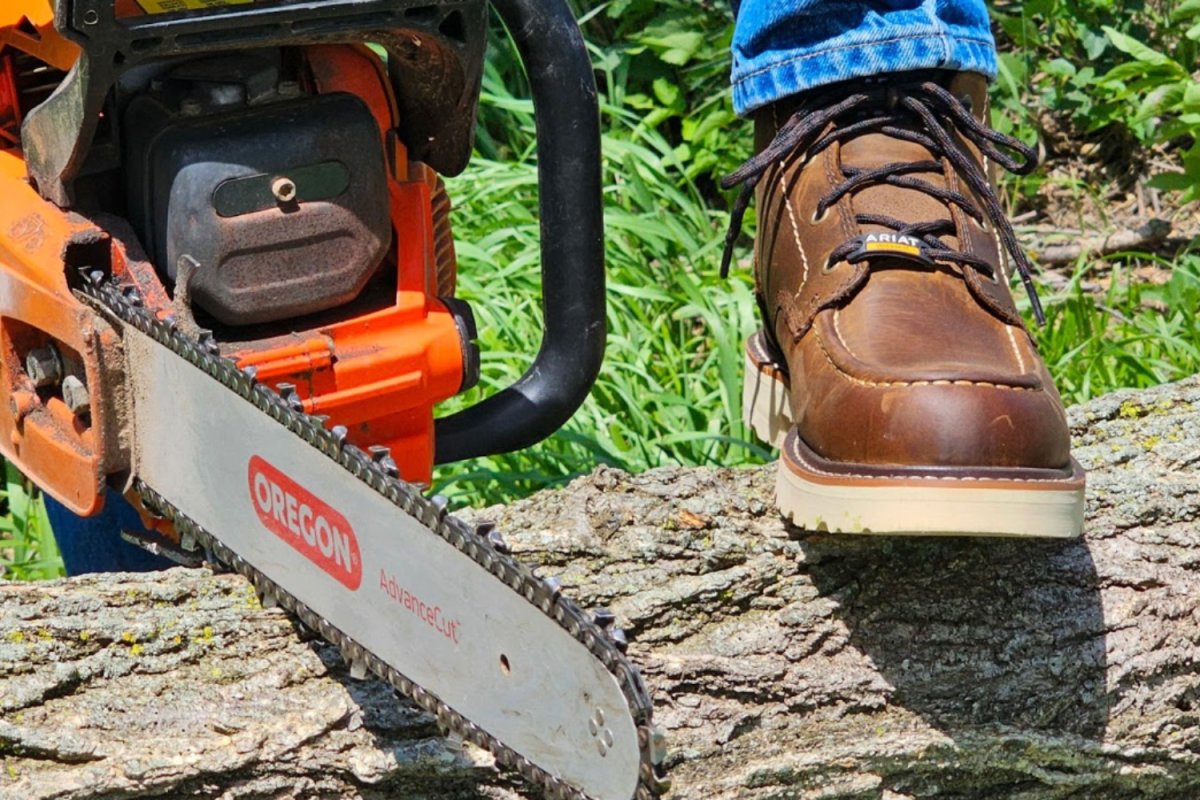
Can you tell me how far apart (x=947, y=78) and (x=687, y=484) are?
24.6 inches

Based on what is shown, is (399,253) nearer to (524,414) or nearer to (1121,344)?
(524,414)

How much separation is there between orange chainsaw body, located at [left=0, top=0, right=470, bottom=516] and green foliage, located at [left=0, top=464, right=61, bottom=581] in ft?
2.50

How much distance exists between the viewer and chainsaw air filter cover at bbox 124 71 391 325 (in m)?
1.53

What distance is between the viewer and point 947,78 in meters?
1.96

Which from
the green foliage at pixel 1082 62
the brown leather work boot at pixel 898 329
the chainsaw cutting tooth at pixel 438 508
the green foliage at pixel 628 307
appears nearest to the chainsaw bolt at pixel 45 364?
the chainsaw cutting tooth at pixel 438 508

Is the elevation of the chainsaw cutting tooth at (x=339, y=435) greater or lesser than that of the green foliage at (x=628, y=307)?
greater

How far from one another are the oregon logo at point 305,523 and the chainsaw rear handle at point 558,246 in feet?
1.48

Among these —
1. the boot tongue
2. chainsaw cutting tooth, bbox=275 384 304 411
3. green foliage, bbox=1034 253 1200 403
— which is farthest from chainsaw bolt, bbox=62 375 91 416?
green foliage, bbox=1034 253 1200 403

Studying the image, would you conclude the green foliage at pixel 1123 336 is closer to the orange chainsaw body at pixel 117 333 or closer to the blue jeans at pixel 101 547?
the orange chainsaw body at pixel 117 333

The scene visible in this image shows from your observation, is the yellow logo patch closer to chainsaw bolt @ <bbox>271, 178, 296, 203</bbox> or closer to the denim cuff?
chainsaw bolt @ <bbox>271, 178, 296, 203</bbox>

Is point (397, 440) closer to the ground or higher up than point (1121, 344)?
higher up

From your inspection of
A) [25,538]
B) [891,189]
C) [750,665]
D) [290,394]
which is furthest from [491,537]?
[25,538]

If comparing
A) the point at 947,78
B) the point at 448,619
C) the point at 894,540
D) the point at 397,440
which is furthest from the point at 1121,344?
the point at 448,619

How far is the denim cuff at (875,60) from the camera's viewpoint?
1.90m
